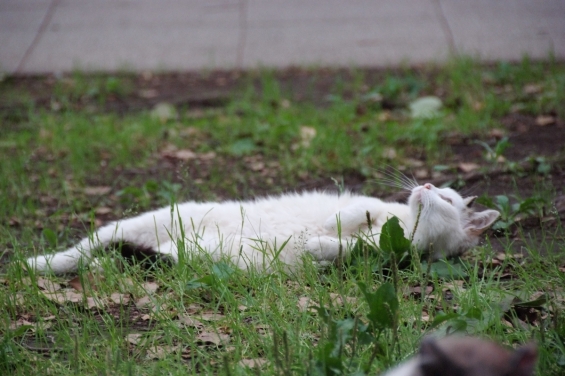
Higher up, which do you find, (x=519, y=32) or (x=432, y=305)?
(x=519, y=32)

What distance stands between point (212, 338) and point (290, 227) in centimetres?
119

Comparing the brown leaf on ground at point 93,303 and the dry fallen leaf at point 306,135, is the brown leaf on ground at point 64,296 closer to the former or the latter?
the brown leaf on ground at point 93,303

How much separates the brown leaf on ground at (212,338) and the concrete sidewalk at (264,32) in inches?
217

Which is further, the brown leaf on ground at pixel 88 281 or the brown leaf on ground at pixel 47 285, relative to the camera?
the brown leaf on ground at pixel 47 285

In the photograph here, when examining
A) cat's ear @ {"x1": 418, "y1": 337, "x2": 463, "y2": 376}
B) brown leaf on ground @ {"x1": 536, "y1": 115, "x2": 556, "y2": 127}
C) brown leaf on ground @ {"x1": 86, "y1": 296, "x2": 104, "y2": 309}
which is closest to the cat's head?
brown leaf on ground @ {"x1": 86, "y1": 296, "x2": 104, "y2": 309}

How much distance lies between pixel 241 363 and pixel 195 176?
3.08m

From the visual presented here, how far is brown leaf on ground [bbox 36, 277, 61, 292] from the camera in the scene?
3516 millimetres

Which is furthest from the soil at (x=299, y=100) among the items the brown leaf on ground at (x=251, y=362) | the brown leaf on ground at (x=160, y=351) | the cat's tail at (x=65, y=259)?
the brown leaf on ground at (x=251, y=362)

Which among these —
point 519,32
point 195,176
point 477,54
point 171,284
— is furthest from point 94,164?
point 519,32

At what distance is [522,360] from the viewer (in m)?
1.70

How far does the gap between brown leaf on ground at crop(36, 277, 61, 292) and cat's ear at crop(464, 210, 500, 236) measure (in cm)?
239

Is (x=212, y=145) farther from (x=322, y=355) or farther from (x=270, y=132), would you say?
(x=322, y=355)

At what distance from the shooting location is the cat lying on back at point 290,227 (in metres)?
3.65

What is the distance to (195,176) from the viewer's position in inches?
220
